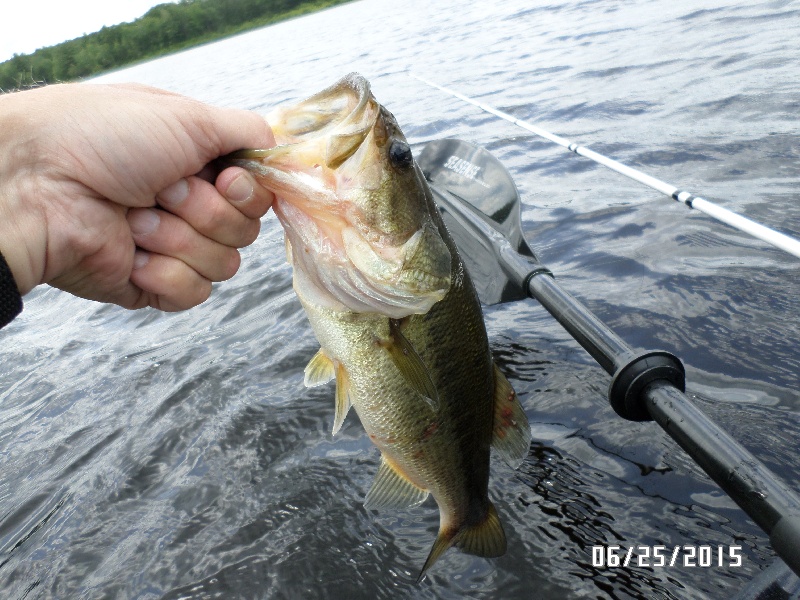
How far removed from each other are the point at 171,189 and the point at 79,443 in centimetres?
318

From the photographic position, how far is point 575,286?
4.68 metres

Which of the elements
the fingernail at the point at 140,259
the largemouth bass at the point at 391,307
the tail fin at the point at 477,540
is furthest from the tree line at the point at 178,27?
the tail fin at the point at 477,540

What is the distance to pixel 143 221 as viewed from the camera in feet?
6.64

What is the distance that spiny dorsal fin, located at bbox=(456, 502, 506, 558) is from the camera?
2531 mm

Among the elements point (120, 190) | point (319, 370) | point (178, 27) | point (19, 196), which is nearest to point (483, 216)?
point (319, 370)

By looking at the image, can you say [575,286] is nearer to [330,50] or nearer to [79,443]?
[79,443]

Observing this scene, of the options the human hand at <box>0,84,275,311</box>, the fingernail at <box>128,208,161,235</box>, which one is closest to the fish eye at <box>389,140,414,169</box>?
the human hand at <box>0,84,275,311</box>

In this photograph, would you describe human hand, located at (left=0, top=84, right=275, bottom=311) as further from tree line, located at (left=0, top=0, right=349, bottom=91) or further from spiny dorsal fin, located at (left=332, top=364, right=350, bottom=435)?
tree line, located at (left=0, top=0, right=349, bottom=91)

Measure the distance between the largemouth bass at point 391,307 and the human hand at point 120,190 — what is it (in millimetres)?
148

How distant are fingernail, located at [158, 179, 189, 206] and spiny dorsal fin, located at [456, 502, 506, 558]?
1741 millimetres

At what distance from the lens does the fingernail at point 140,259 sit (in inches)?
82.4

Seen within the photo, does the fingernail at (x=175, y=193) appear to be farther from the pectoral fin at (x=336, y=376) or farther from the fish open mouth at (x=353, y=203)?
the pectoral fin at (x=336, y=376)

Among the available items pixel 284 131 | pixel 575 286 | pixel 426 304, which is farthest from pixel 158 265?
pixel 575 286
